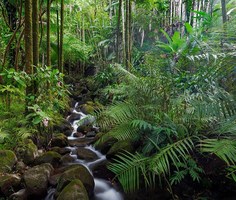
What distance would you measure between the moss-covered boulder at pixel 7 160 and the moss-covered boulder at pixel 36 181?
1.58 ft

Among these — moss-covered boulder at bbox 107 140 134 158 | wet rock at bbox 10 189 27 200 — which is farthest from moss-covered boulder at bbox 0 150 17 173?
moss-covered boulder at bbox 107 140 134 158

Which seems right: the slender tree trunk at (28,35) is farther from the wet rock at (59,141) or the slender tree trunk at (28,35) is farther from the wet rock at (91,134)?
the wet rock at (91,134)

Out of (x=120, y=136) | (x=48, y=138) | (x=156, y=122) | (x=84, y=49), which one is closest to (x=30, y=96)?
→ (x=48, y=138)

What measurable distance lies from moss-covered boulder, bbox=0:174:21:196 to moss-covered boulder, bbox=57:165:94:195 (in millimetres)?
705

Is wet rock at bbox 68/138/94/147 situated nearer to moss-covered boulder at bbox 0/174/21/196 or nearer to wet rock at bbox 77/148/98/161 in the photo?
wet rock at bbox 77/148/98/161

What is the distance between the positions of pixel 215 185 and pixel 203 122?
0.89m

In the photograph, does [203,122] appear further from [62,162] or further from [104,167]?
[62,162]

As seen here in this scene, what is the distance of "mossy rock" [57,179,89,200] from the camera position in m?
3.14

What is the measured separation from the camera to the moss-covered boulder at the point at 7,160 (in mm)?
3904

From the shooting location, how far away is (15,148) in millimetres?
4438

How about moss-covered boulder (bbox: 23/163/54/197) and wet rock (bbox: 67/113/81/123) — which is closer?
moss-covered boulder (bbox: 23/163/54/197)

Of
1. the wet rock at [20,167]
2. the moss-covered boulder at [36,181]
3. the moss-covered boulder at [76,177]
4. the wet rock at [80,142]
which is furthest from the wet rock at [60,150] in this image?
the moss-covered boulder at [76,177]

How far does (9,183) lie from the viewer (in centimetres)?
359

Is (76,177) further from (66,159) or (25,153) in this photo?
(25,153)
